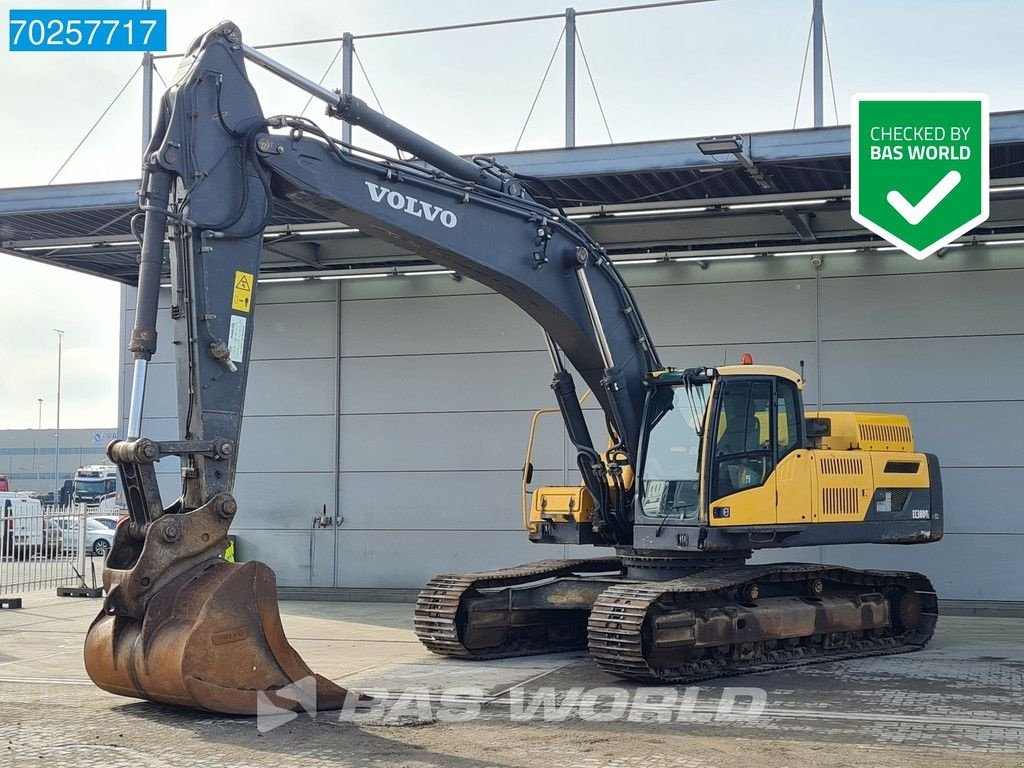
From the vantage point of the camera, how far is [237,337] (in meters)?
9.38

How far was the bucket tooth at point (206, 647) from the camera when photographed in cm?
845

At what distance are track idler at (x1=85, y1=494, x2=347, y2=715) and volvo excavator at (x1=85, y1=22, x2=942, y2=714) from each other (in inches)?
0.6

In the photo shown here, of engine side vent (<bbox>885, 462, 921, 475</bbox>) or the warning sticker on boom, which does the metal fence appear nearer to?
the warning sticker on boom

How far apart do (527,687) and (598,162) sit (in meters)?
6.91

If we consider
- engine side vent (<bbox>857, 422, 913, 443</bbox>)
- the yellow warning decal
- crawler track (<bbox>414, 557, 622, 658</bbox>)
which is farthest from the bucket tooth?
engine side vent (<bbox>857, 422, 913, 443</bbox>)

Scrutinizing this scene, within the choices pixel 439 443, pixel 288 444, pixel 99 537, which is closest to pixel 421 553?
pixel 439 443

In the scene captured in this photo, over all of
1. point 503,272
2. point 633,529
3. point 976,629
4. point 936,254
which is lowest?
point 976,629

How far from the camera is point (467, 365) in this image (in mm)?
19219

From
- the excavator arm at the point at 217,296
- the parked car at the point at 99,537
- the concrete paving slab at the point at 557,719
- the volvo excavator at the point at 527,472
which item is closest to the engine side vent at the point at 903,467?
the volvo excavator at the point at 527,472

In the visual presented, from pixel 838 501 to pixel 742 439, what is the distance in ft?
4.74

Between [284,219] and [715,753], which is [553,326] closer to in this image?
[715,753]

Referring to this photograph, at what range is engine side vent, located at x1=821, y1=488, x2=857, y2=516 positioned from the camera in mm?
12367

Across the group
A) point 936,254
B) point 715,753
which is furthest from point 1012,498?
point 715,753

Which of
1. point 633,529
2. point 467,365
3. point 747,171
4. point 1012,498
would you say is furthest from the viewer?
point 467,365
